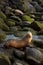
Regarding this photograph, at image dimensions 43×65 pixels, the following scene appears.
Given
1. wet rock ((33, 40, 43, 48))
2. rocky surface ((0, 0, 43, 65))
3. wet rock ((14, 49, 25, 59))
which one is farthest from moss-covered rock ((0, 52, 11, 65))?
wet rock ((33, 40, 43, 48))

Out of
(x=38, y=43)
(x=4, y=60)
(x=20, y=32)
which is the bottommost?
(x=4, y=60)

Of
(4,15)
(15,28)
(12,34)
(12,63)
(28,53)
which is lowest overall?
(12,63)

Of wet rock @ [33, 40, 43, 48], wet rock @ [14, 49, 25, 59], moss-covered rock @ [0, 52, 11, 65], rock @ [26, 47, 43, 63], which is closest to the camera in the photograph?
moss-covered rock @ [0, 52, 11, 65]

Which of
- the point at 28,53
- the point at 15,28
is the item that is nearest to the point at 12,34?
the point at 15,28

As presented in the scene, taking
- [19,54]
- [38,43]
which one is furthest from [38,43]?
[19,54]

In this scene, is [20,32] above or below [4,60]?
above

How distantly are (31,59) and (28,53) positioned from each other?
0.48 meters

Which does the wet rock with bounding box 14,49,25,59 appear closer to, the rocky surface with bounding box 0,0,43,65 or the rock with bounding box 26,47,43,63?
the rocky surface with bounding box 0,0,43,65

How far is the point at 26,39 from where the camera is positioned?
11.3 metres

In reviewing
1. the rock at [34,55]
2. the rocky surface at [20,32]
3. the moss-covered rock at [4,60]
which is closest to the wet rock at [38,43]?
the rocky surface at [20,32]

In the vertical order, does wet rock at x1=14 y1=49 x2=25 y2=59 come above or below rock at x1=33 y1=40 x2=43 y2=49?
below

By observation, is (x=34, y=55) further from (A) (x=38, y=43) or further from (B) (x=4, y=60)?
(A) (x=38, y=43)

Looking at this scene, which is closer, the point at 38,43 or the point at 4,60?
the point at 4,60

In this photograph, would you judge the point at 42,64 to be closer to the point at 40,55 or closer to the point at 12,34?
the point at 40,55
